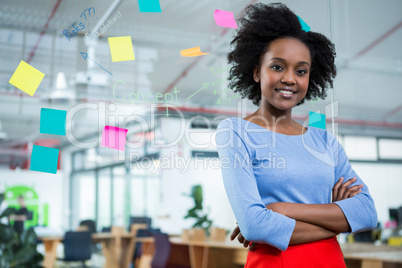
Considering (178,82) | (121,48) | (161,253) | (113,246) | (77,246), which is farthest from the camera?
(113,246)

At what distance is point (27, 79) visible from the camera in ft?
6.30

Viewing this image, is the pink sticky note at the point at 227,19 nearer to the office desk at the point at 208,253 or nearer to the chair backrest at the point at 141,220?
the office desk at the point at 208,253

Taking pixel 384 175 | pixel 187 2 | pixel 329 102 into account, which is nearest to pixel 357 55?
pixel 384 175

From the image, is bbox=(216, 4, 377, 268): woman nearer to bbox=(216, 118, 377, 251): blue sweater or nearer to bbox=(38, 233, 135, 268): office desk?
bbox=(216, 118, 377, 251): blue sweater

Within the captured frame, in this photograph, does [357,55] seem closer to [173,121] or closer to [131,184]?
[173,121]

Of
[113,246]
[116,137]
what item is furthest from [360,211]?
[113,246]

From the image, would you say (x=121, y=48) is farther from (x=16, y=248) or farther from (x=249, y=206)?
(x=16, y=248)

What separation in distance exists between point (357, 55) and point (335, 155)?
300 cm

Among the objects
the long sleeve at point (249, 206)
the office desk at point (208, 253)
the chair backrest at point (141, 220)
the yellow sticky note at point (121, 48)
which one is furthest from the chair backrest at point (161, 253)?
the long sleeve at point (249, 206)

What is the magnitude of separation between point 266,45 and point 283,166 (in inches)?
16.7

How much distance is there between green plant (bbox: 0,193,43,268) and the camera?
4.10 metres

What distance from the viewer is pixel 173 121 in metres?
2.33

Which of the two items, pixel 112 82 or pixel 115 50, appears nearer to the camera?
pixel 115 50

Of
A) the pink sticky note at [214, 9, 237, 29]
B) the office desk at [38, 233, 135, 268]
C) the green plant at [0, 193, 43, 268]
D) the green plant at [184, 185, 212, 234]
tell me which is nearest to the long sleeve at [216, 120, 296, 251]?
the pink sticky note at [214, 9, 237, 29]
